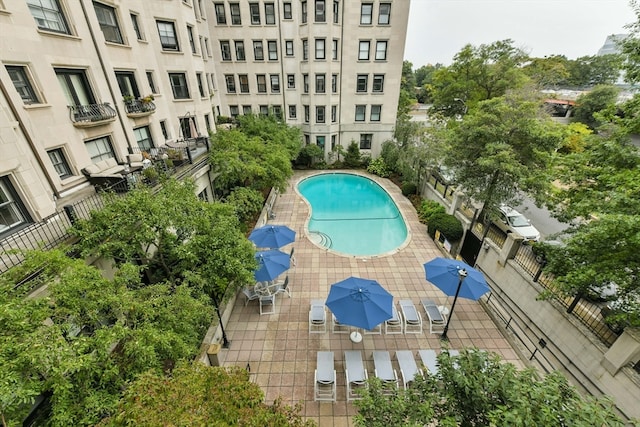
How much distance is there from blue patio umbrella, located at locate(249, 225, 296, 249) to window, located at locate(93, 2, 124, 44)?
11.4 m

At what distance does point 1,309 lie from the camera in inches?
158

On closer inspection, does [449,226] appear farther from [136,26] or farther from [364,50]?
[136,26]

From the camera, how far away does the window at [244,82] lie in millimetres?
26984

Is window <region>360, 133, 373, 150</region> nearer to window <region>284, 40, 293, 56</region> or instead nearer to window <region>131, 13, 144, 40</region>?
window <region>284, 40, 293, 56</region>

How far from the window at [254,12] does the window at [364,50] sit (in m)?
9.95

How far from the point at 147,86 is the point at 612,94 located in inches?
2078

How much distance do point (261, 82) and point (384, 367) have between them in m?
27.5

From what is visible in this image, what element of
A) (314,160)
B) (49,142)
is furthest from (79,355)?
(314,160)

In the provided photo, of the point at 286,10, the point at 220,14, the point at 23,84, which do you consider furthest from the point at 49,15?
the point at 286,10

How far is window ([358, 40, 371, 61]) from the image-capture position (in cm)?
2456

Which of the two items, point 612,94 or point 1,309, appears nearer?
point 1,309

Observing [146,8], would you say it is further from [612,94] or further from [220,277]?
[612,94]

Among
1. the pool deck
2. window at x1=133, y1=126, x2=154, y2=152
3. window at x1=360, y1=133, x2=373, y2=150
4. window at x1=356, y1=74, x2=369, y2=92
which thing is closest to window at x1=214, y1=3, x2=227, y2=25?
window at x1=356, y1=74, x2=369, y2=92

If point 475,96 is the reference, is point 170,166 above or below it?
below
